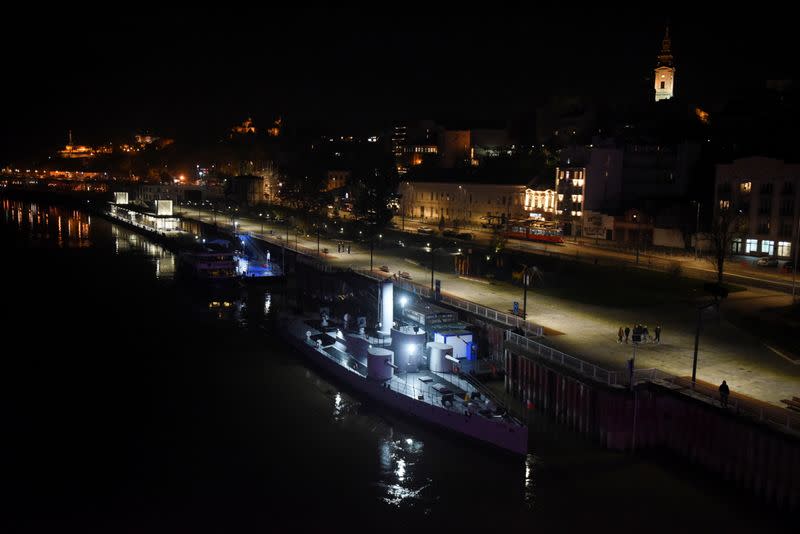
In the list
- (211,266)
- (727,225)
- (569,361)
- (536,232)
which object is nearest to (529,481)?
(569,361)

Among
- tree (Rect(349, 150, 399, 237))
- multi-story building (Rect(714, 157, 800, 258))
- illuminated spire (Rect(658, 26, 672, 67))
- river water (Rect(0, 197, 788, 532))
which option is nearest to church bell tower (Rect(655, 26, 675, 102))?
illuminated spire (Rect(658, 26, 672, 67))

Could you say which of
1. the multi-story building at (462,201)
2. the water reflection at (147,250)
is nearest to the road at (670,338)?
the multi-story building at (462,201)

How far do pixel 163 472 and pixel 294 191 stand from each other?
82792 millimetres

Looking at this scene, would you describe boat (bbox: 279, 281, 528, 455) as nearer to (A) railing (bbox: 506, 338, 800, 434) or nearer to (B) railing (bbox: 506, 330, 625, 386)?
(B) railing (bbox: 506, 330, 625, 386)

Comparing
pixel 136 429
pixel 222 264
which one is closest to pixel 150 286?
pixel 222 264

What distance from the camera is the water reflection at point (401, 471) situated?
60.1ft

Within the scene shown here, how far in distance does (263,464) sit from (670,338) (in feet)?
51.5

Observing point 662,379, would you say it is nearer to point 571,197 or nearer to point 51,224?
point 571,197

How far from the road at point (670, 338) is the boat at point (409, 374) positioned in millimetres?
3952

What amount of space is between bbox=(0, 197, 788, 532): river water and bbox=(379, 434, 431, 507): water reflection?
2.3 inches

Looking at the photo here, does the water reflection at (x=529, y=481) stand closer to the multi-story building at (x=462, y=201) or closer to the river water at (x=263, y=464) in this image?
the river water at (x=263, y=464)

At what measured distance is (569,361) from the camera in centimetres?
2208

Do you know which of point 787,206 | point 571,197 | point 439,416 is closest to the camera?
point 439,416

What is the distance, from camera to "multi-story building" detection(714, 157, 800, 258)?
44.0 m
